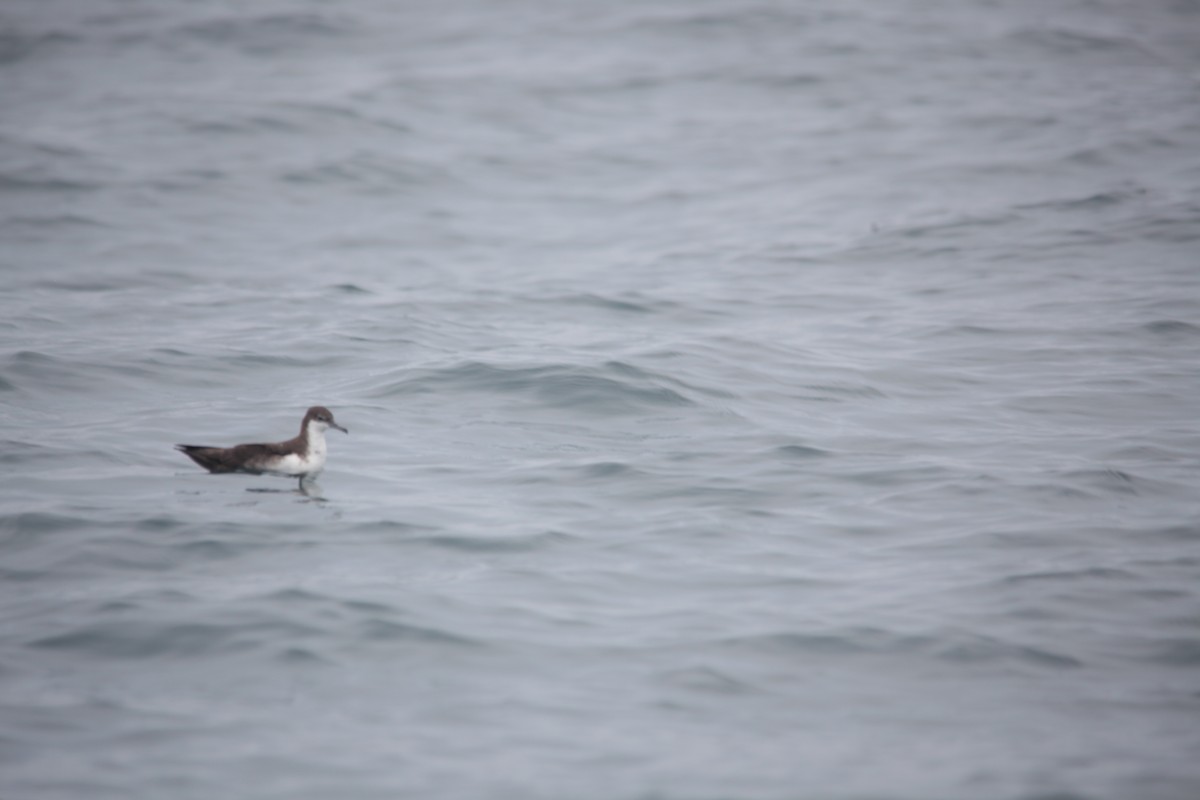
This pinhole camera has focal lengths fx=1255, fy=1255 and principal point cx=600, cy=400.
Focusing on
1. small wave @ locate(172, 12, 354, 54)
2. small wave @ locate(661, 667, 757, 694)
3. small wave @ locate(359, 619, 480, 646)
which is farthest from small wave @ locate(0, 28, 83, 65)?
small wave @ locate(661, 667, 757, 694)

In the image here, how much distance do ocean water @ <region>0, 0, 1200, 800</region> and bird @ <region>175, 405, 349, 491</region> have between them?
0.31m

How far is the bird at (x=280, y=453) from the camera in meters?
9.42

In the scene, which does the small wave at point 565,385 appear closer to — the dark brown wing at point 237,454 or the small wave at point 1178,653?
the dark brown wing at point 237,454

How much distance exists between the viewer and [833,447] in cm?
1065

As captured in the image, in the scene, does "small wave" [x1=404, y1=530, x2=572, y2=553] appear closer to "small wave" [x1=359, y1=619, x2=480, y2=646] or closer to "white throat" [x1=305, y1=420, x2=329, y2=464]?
"small wave" [x1=359, y1=619, x2=480, y2=646]

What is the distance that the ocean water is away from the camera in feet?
21.4

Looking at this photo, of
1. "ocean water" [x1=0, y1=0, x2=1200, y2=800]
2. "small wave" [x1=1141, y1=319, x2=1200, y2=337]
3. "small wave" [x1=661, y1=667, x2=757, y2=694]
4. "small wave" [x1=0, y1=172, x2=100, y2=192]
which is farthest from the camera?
"small wave" [x1=0, y1=172, x2=100, y2=192]

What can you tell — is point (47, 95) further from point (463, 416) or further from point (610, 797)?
point (610, 797)

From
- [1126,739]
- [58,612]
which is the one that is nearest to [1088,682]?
[1126,739]

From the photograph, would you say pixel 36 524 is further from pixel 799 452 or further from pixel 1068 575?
pixel 1068 575

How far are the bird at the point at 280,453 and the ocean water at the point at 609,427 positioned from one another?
0.31 metres

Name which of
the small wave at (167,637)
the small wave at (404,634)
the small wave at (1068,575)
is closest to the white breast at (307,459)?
the small wave at (167,637)

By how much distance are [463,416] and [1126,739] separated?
256 inches

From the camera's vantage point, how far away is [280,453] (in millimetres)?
9406
